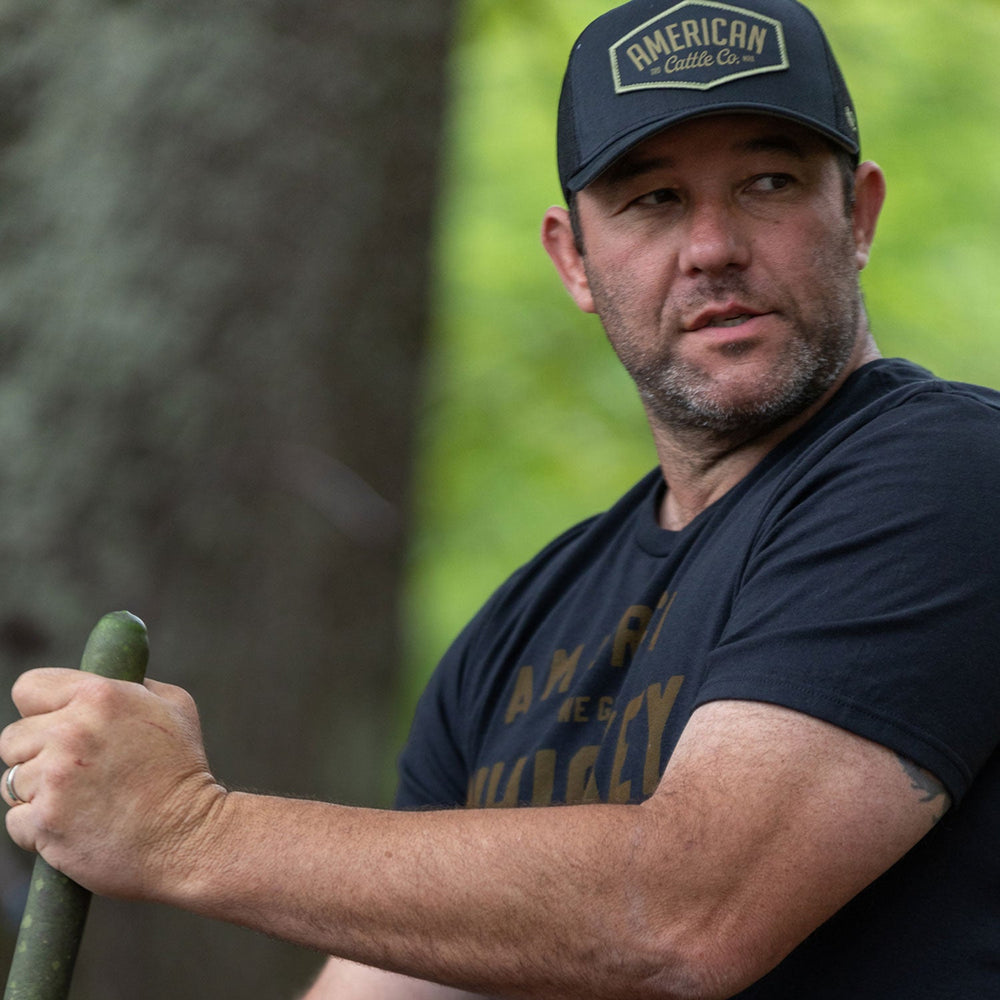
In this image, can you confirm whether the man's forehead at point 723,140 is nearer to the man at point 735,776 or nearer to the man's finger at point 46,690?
the man at point 735,776

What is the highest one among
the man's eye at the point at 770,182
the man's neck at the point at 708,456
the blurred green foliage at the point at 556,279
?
the blurred green foliage at the point at 556,279

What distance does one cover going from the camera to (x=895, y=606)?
6.20 feet

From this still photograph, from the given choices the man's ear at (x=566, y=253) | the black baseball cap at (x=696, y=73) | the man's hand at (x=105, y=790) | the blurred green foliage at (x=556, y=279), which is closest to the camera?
the man's hand at (x=105, y=790)

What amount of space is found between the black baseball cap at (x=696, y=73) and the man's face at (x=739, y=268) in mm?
53

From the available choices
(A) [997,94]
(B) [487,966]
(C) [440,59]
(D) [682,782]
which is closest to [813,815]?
(D) [682,782]

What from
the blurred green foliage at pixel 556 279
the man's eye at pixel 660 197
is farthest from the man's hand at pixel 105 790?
the blurred green foliage at pixel 556 279

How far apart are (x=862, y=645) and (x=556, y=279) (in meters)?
9.44

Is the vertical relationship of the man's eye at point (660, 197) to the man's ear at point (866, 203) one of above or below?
below

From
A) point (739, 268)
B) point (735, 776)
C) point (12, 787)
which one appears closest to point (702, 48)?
point (739, 268)

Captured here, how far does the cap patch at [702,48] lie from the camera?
249cm

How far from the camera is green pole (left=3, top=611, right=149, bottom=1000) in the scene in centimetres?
197

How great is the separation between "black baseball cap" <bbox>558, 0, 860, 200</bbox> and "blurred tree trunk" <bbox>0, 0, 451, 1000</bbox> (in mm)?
1404

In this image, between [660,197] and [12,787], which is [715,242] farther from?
[12,787]

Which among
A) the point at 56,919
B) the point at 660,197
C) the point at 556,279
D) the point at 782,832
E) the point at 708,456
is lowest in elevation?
the point at 56,919
